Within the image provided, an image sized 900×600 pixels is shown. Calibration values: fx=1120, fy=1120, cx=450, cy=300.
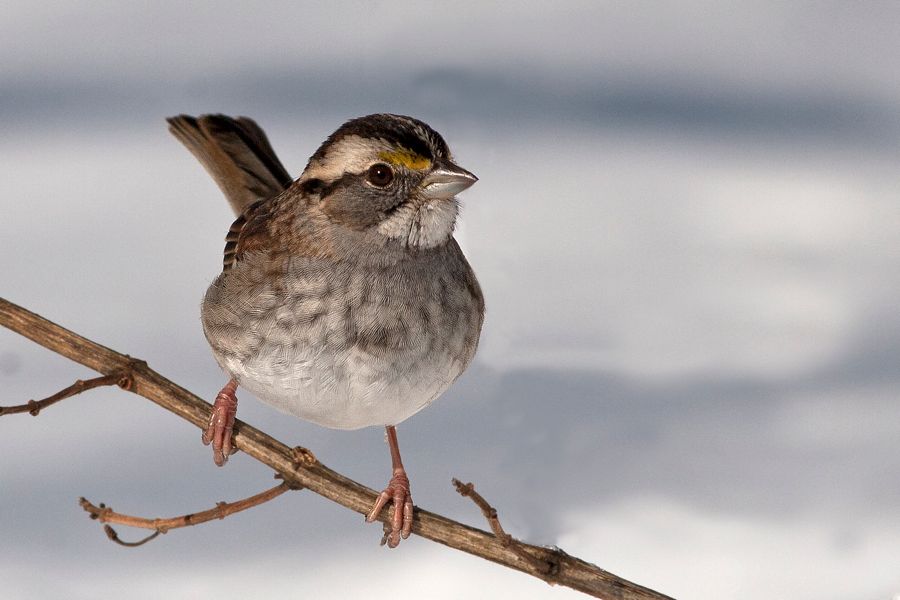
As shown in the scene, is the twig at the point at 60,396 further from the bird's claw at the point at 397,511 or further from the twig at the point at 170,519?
the bird's claw at the point at 397,511

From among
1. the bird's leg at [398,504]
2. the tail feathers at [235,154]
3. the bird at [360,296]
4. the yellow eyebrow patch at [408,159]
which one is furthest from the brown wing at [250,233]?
the bird's leg at [398,504]

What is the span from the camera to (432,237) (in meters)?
3.24

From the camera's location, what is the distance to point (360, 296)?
3211mm

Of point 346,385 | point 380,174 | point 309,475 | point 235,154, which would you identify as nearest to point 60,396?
point 309,475

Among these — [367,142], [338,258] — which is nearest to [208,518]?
[338,258]

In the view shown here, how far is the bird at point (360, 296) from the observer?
3.09 m

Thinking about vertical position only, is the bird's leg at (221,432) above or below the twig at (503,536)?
above

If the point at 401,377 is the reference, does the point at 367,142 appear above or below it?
above

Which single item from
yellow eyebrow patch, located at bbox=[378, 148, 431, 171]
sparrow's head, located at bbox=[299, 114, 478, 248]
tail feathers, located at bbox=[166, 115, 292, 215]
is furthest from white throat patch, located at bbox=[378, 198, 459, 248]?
tail feathers, located at bbox=[166, 115, 292, 215]

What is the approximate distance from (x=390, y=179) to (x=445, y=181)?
0.17 metres

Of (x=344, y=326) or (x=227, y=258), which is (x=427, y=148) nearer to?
(x=344, y=326)

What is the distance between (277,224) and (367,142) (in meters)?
0.52

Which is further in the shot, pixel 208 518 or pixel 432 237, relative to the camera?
pixel 432 237

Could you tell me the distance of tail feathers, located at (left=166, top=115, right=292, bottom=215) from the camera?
4281 millimetres
